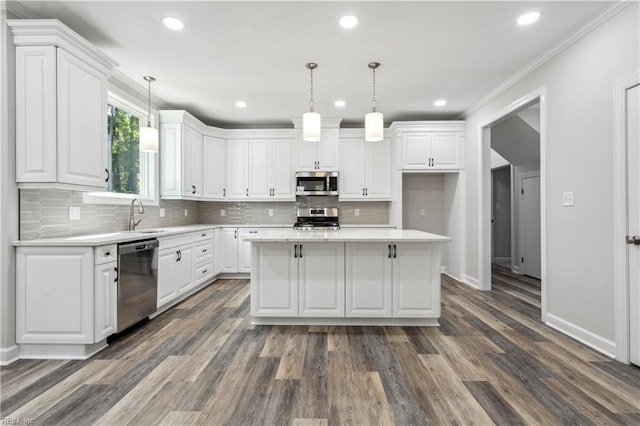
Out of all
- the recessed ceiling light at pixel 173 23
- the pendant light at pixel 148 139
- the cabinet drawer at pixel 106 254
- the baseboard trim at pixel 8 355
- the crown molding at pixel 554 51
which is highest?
the recessed ceiling light at pixel 173 23

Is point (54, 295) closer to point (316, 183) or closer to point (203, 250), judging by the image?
point (203, 250)

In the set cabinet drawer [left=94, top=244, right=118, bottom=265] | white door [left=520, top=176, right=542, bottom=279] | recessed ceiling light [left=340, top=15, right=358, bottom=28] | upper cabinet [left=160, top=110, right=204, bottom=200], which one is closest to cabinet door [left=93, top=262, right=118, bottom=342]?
cabinet drawer [left=94, top=244, right=118, bottom=265]

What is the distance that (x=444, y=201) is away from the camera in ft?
18.2

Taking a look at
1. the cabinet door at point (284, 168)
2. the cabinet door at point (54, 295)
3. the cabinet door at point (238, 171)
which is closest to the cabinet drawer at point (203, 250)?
the cabinet door at point (238, 171)

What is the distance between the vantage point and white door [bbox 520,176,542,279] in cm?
511

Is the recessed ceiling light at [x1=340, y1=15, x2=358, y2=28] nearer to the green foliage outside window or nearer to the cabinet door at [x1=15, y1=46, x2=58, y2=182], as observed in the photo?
the cabinet door at [x1=15, y1=46, x2=58, y2=182]

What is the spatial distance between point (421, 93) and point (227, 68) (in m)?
2.57

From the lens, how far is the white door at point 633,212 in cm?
220

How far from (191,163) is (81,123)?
2.17m

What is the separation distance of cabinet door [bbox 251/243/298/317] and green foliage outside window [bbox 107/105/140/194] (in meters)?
2.05

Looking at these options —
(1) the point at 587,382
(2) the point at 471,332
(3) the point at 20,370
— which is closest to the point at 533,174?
(2) the point at 471,332

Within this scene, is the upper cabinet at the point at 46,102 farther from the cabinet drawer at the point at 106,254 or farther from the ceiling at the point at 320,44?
the cabinet drawer at the point at 106,254

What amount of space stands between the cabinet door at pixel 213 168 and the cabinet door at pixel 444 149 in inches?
144

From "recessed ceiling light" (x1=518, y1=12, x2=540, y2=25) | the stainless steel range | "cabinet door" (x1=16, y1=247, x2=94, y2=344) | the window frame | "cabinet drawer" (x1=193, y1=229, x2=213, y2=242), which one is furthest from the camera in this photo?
the stainless steel range
